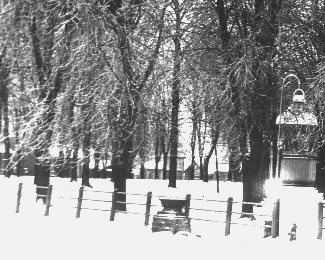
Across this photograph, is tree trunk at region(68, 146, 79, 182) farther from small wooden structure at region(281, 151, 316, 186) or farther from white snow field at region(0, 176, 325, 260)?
small wooden structure at region(281, 151, 316, 186)

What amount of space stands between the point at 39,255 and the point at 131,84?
750 centimetres

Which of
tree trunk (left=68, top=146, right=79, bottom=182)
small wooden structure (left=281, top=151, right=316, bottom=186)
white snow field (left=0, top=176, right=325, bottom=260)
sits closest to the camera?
white snow field (left=0, top=176, right=325, bottom=260)

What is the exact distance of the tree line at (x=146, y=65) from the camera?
16391mm

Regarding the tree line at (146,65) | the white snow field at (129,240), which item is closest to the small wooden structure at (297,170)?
the tree line at (146,65)

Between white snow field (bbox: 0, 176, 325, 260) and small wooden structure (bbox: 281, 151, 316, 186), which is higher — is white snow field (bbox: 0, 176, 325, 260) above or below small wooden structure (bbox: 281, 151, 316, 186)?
below

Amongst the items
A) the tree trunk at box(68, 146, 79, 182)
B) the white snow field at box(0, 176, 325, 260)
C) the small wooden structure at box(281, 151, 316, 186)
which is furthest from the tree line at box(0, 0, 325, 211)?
the small wooden structure at box(281, 151, 316, 186)

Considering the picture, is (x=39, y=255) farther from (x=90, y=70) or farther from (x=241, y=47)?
(x=241, y=47)

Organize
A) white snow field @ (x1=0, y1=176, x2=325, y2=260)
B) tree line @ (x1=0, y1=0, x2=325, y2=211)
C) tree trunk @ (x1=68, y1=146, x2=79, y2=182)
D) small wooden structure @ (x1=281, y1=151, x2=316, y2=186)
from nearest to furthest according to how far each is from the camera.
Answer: white snow field @ (x1=0, y1=176, x2=325, y2=260), tree line @ (x1=0, y1=0, x2=325, y2=211), tree trunk @ (x1=68, y1=146, x2=79, y2=182), small wooden structure @ (x1=281, y1=151, x2=316, y2=186)

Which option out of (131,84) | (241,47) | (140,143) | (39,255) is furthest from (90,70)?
(39,255)

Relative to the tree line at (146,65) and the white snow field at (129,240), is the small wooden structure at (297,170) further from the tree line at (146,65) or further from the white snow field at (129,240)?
the white snow field at (129,240)

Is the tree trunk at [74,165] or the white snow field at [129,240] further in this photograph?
the tree trunk at [74,165]

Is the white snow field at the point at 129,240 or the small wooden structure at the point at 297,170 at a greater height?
the small wooden structure at the point at 297,170

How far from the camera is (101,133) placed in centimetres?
1784

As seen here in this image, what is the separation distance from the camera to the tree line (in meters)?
16.4
